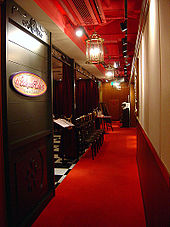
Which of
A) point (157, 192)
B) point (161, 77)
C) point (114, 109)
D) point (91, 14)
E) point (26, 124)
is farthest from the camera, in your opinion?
point (114, 109)

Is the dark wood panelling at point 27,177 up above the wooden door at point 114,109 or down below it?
below

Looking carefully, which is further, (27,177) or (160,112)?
(27,177)

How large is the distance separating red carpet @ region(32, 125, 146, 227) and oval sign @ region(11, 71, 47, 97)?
1.69 meters

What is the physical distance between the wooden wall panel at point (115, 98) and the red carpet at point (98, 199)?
1040 centimetres

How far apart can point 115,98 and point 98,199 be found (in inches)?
499

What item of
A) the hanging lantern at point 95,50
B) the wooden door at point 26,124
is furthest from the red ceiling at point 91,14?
the wooden door at point 26,124

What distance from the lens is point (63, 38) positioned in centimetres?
399

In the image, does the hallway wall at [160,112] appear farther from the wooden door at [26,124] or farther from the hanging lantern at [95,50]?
the hanging lantern at [95,50]

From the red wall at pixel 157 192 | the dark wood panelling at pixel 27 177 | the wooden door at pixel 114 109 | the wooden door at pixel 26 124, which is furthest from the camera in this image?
the wooden door at pixel 114 109

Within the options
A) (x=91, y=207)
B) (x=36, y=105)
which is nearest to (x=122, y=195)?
(x=91, y=207)

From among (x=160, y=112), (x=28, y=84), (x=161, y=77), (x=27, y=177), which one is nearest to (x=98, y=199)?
(x=27, y=177)

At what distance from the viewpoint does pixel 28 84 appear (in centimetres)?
252

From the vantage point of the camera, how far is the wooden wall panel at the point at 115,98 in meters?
15.2

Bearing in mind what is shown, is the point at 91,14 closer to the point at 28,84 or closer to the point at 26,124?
the point at 28,84
